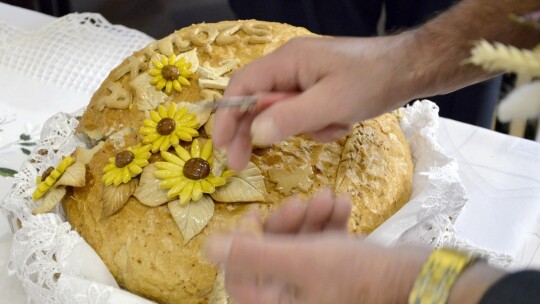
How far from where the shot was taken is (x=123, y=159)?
2.77 feet

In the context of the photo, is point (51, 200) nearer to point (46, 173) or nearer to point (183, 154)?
point (46, 173)

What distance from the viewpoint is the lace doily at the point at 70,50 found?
56.5 inches

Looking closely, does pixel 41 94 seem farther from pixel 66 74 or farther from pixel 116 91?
pixel 116 91

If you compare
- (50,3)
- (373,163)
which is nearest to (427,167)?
(373,163)

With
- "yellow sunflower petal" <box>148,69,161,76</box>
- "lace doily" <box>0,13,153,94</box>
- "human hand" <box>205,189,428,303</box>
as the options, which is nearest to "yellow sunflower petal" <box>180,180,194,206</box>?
"yellow sunflower petal" <box>148,69,161,76</box>

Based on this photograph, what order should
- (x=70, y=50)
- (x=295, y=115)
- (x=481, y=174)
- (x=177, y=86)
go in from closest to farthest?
(x=295, y=115) → (x=177, y=86) → (x=481, y=174) → (x=70, y=50)

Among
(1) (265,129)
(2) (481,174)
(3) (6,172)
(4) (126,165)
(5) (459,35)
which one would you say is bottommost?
(3) (6,172)

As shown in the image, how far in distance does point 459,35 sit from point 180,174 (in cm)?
37

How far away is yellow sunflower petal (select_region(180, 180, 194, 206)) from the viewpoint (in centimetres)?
80

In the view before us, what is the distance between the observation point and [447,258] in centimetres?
46

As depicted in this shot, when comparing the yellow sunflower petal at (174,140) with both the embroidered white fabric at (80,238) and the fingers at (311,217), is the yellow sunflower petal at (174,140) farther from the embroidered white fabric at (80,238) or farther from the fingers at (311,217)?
the fingers at (311,217)

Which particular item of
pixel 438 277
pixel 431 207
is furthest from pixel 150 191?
pixel 438 277

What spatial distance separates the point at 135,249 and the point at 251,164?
0.18 metres

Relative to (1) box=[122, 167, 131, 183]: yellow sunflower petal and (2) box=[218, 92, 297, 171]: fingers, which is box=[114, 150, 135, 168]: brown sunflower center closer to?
(1) box=[122, 167, 131, 183]: yellow sunflower petal
